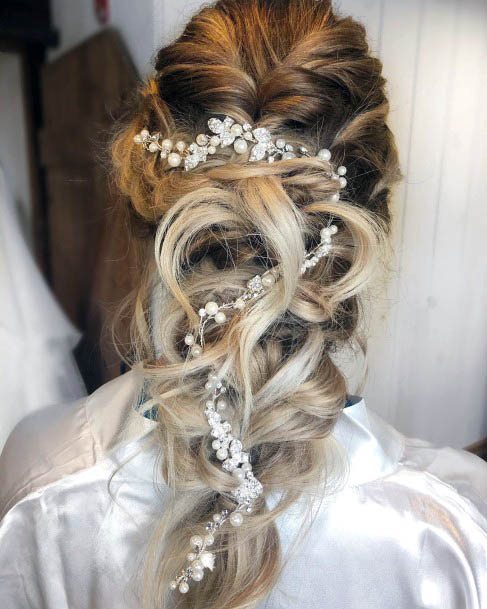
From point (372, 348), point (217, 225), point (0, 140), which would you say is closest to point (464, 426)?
point (372, 348)

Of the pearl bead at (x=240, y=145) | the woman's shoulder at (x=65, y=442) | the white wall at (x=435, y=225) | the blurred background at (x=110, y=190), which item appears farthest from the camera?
the white wall at (x=435, y=225)

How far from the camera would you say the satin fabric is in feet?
2.06

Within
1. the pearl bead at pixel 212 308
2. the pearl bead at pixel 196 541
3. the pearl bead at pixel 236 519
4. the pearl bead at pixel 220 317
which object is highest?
the pearl bead at pixel 212 308

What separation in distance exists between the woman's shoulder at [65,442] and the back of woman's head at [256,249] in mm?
98

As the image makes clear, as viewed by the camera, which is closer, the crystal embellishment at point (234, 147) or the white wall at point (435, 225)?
the crystal embellishment at point (234, 147)

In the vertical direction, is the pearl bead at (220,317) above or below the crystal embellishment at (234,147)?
below

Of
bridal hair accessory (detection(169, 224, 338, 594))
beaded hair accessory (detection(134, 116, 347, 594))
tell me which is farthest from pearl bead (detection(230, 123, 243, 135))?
bridal hair accessory (detection(169, 224, 338, 594))

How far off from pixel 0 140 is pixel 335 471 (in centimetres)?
71

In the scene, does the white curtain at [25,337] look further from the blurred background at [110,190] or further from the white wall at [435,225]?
the white wall at [435,225]

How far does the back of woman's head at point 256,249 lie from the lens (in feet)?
1.79

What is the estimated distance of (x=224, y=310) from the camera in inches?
22.6

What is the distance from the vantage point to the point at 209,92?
55 cm

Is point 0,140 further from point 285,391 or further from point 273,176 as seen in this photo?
point 285,391

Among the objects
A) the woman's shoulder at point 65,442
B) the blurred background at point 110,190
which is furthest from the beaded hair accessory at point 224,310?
the blurred background at point 110,190
